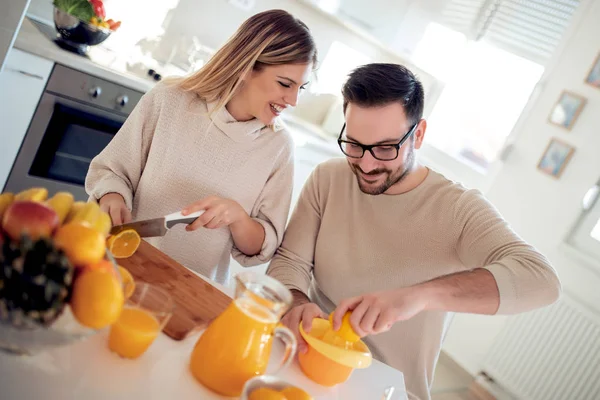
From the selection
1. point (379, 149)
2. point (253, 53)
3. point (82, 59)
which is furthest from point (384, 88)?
point (82, 59)

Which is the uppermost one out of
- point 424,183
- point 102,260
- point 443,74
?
point 443,74

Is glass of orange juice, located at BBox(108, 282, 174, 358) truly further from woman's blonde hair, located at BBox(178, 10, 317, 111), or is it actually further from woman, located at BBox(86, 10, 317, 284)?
woman's blonde hair, located at BBox(178, 10, 317, 111)

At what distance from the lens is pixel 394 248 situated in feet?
4.50

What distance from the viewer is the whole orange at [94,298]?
1.77ft

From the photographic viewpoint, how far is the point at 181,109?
135cm

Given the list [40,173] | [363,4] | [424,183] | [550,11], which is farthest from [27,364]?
[550,11]

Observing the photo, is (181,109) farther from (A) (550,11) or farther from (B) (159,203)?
(A) (550,11)

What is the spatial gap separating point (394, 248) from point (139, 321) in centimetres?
80

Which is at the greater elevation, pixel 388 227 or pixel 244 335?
pixel 388 227

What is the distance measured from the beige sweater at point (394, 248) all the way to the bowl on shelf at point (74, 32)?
1268 mm

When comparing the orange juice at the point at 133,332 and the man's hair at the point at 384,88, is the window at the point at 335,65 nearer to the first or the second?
the man's hair at the point at 384,88

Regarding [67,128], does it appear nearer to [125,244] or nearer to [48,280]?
[125,244]

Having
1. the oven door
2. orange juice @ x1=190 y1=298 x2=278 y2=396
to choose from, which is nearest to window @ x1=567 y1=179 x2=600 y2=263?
the oven door

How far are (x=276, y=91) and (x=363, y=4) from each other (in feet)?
6.76
